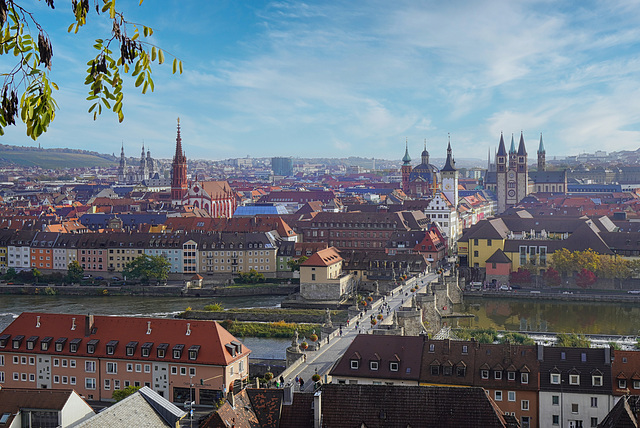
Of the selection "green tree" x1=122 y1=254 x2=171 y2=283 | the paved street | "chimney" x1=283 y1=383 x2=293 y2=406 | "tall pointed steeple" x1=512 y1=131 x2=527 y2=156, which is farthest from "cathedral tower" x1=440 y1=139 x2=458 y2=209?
"chimney" x1=283 y1=383 x2=293 y2=406

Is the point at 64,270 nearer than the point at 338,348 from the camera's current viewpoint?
No

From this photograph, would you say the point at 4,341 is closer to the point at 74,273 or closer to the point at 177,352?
the point at 177,352

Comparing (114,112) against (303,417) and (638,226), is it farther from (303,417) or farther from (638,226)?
(638,226)

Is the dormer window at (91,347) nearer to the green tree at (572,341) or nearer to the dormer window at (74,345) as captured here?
the dormer window at (74,345)

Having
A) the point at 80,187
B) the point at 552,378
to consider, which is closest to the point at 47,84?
the point at 552,378

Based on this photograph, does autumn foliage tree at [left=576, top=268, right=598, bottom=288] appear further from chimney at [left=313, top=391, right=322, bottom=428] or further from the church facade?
the church facade

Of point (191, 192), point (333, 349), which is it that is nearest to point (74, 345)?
point (333, 349)
